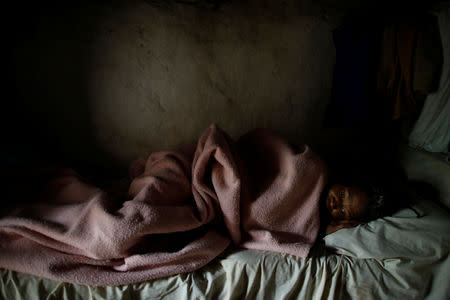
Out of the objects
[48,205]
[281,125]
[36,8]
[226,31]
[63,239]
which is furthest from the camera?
[281,125]

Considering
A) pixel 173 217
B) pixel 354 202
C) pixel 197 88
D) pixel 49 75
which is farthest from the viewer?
pixel 197 88

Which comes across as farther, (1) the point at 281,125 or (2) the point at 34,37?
(1) the point at 281,125

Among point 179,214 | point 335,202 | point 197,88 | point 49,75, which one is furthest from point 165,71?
point 335,202

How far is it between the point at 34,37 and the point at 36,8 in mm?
140

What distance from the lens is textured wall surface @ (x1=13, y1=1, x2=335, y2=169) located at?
54.2 inches

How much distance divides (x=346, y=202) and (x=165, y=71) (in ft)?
3.66

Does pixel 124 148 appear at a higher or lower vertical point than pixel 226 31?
lower

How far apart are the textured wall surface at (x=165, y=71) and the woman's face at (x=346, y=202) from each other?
0.68 m

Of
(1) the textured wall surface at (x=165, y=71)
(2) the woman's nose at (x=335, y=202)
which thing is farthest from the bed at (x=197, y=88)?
(2) the woman's nose at (x=335, y=202)

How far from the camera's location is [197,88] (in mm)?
1512

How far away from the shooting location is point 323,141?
174cm

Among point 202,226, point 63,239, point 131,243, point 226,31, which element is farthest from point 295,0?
point 63,239

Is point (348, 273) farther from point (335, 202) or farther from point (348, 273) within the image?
point (335, 202)

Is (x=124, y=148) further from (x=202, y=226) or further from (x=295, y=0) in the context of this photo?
(x=295, y=0)
